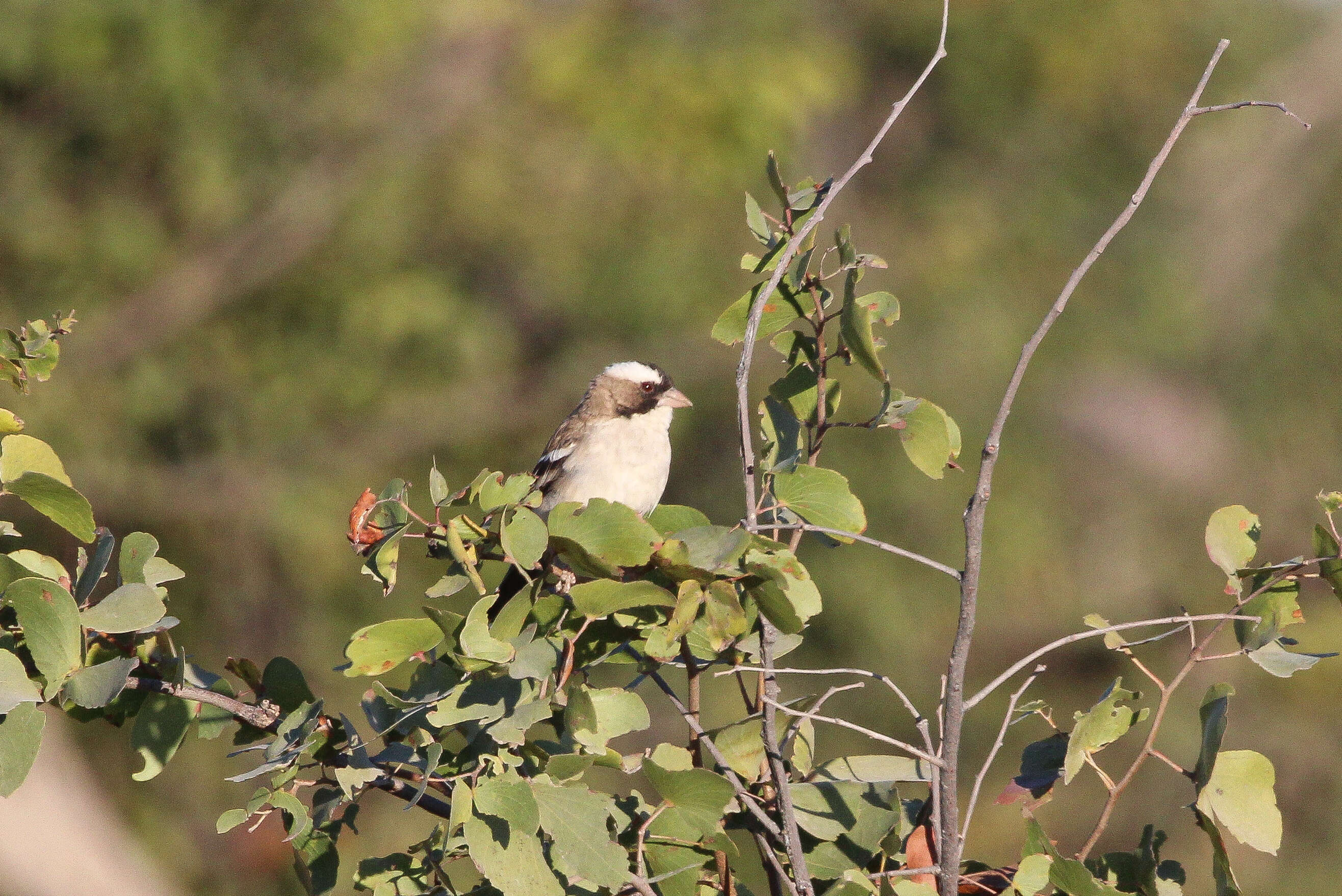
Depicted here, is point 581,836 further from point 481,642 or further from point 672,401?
point 672,401

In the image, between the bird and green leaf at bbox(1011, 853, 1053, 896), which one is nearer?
green leaf at bbox(1011, 853, 1053, 896)

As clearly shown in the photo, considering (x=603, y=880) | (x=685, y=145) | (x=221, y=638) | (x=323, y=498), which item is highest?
(x=603, y=880)

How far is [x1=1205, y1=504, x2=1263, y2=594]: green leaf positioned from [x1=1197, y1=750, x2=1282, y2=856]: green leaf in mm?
260

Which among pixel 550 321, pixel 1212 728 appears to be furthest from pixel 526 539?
pixel 550 321

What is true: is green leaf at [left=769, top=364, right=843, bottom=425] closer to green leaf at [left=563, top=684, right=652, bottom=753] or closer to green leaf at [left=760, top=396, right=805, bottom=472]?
green leaf at [left=760, top=396, right=805, bottom=472]

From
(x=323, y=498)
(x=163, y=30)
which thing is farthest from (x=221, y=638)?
(x=163, y=30)

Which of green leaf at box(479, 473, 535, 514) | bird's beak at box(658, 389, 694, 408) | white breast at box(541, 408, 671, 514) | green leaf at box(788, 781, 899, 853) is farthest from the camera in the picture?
bird's beak at box(658, 389, 694, 408)

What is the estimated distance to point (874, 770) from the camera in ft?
6.45

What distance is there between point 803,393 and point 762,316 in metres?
0.16

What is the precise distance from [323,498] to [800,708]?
529cm

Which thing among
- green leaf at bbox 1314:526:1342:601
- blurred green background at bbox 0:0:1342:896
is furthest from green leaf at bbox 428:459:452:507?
blurred green background at bbox 0:0:1342:896

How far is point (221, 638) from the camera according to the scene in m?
7.30

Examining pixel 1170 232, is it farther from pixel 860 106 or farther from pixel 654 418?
pixel 654 418

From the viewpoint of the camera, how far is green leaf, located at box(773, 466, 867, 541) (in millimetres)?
1860
